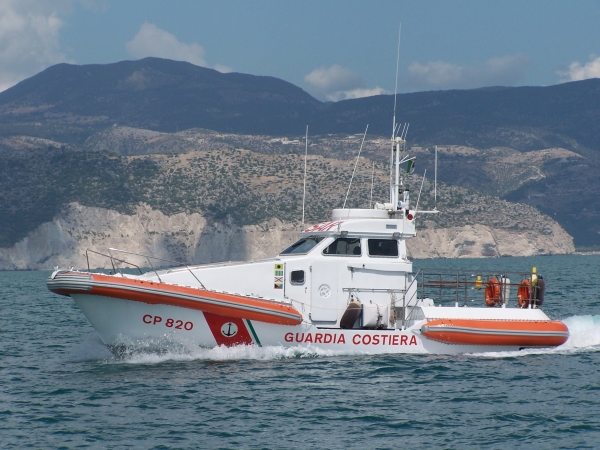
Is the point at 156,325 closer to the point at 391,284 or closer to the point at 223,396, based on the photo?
the point at 223,396

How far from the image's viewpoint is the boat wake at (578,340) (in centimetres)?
1945

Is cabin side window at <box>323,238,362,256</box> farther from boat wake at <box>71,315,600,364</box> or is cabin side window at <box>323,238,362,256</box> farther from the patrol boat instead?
boat wake at <box>71,315,600,364</box>

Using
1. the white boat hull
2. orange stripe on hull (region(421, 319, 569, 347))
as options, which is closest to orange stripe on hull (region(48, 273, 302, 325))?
the white boat hull

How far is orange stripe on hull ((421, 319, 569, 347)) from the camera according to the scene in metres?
18.8

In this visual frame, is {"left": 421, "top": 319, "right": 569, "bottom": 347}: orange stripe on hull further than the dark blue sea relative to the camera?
Yes

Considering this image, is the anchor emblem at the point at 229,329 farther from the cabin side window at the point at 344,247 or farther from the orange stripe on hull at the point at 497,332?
the orange stripe on hull at the point at 497,332

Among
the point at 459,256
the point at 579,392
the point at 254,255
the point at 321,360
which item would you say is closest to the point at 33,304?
the point at 321,360

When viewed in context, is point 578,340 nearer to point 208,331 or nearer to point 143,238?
point 208,331

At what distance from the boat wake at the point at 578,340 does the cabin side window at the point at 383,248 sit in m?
2.93

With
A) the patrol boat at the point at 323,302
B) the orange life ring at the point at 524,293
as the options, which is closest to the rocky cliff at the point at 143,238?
the orange life ring at the point at 524,293

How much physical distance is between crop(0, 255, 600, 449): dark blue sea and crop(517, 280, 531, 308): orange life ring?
119 cm

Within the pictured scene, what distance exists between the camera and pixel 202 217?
11750cm

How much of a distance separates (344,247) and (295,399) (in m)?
4.48

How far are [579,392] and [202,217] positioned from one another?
10272 cm
